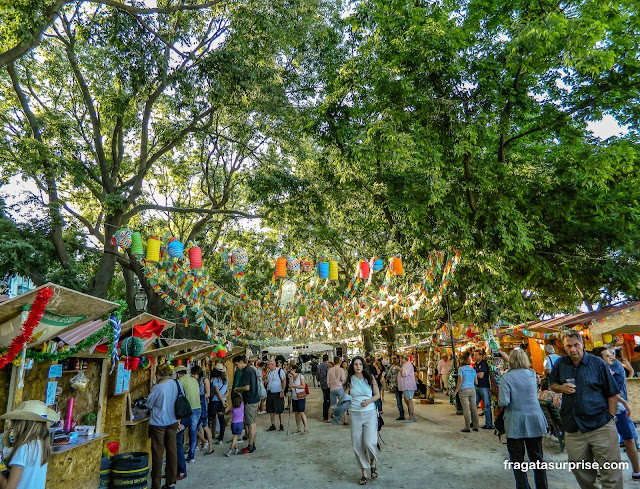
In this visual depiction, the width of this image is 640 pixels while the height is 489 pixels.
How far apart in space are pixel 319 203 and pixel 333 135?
2.55 m

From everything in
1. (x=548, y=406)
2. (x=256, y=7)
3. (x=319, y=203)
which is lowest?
(x=548, y=406)

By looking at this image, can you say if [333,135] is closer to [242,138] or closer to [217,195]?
[242,138]

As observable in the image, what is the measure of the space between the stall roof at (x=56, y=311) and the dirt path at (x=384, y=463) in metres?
2.97

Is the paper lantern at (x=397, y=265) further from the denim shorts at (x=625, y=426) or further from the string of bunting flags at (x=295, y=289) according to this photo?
the denim shorts at (x=625, y=426)

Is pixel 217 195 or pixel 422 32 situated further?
pixel 217 195

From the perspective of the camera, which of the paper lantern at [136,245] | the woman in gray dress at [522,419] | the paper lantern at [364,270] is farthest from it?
the paper lantern at [364,270]

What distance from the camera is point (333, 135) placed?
10.7 m

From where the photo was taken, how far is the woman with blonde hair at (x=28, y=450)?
102 inches

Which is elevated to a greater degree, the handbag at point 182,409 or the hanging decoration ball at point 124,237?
the hanging decoration ball at point 124,237

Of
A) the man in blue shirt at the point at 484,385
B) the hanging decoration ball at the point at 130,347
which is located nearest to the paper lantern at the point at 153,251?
the hanging decoration ball at the point at 130,347

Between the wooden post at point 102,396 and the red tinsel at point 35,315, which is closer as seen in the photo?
the red tinsel at point 35,315

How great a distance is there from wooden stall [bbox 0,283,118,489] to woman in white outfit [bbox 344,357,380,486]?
3.23 meters

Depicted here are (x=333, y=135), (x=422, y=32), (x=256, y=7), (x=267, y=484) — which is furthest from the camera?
(x=333, y=135)

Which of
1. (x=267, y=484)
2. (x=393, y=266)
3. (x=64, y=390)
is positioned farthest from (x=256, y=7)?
(x=267, y=484)
